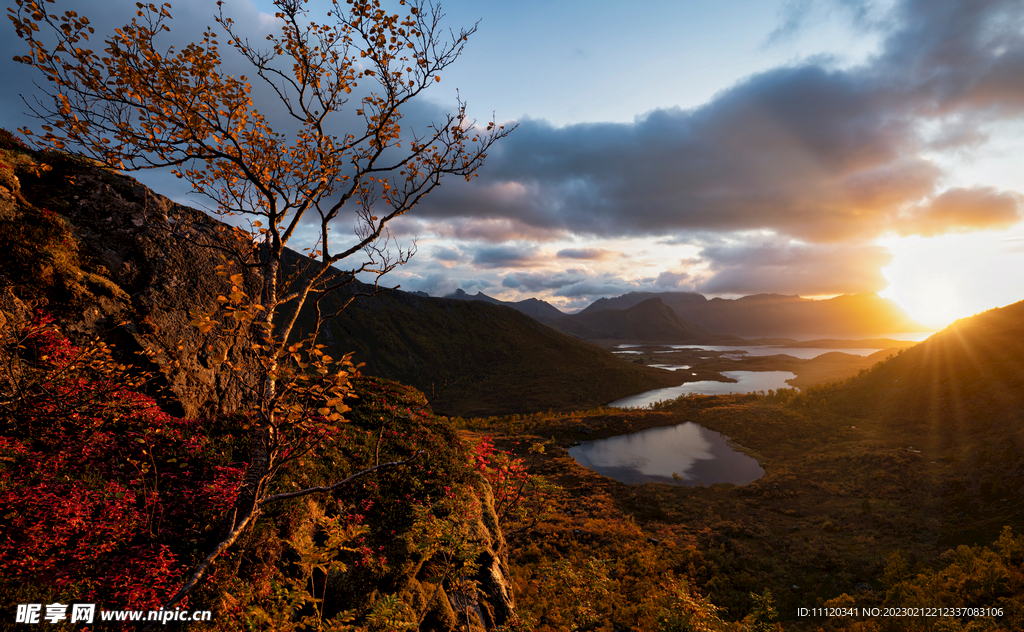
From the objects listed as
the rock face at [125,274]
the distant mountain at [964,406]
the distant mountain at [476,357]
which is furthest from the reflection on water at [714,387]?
the rock face at [125,274]

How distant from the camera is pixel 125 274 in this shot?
10953mm

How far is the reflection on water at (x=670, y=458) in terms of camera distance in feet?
106

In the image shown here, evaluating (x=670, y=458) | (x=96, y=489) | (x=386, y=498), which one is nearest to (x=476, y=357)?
(x=670, y=458)

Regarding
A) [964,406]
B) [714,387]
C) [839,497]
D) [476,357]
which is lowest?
[714,387]

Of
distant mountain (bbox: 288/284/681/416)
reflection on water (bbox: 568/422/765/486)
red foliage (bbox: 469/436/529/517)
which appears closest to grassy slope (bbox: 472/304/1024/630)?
reflection on water (bbox: 568/422/765/486)

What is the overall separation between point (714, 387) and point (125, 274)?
356ft

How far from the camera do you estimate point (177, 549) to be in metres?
6.58

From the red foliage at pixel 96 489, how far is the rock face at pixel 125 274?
1.11 meters

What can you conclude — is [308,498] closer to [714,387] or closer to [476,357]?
[476,357]

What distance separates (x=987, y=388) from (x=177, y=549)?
2098 inches

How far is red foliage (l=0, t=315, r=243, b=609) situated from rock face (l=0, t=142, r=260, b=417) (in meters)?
1.11

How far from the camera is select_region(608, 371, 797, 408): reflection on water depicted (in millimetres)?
78000

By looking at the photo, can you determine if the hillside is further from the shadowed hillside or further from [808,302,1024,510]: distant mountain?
the shadowed hillside

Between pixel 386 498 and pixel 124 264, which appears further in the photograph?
pixel 124 264
